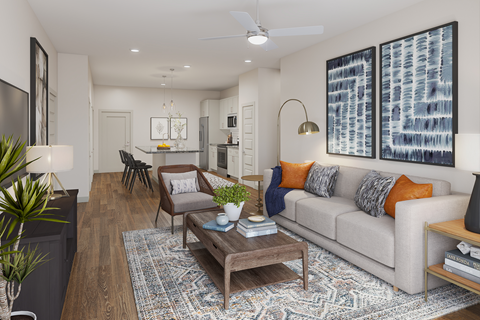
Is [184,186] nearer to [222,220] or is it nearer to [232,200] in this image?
[232,200]

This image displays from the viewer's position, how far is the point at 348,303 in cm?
228

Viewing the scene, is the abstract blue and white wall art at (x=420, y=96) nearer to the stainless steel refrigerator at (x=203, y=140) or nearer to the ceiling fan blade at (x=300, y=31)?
the ceiling fan blade at (x=300, y=31)

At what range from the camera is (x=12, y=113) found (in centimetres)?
253

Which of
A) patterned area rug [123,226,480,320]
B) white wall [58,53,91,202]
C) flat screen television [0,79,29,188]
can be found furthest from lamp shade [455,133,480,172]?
white wall [58,53,91,202]

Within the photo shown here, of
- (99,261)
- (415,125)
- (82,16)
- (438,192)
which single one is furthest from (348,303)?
(82,16)

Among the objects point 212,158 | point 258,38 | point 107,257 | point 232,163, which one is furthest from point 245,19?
point 212,158

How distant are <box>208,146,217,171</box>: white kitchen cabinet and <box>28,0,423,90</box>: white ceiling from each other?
357cm

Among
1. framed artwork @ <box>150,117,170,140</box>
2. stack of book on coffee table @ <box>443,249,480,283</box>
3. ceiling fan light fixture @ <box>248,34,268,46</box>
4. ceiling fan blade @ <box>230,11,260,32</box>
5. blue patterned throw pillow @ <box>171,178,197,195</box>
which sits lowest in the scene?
stack of book on coffee table @ <box>443,249,480,283</box>

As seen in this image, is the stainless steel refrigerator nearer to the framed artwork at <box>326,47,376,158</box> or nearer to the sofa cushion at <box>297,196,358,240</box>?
the framed artwork at <box>326,47,376,158</box>

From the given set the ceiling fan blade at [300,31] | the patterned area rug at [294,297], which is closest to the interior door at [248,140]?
the ceiling fan blade at [300,31]

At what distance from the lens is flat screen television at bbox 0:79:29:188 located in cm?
229

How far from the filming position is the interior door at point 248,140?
6844mm

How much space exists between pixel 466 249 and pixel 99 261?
308 centimetres

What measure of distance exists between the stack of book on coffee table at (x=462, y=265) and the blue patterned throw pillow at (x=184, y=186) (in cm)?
292
